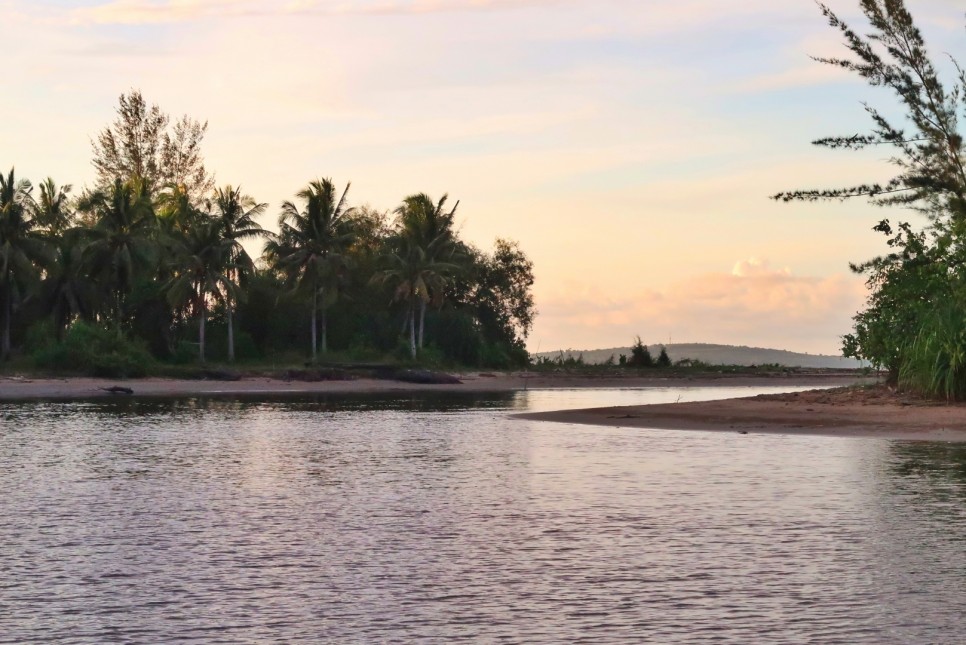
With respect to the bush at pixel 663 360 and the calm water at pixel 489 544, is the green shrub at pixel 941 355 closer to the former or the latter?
the calm water at pixel 489 544

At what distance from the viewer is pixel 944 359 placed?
2573 centimetres

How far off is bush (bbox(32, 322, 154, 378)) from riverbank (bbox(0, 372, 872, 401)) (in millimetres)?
776

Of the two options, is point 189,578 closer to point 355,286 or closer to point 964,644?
point 964,644

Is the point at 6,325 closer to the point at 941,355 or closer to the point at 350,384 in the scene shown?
the point at 350,384

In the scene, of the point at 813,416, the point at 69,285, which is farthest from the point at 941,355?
the point at 69,285

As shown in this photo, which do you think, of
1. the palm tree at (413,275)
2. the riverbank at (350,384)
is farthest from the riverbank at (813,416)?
the palm tree at (413,275)

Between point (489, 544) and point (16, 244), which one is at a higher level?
point (16, 244)

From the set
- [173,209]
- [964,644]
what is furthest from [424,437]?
[173,209]

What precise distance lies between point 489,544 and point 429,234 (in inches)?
2207

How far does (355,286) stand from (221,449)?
5030 centimetres

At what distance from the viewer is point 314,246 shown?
6400 centimetres

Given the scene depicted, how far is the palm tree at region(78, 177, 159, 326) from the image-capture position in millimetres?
59188

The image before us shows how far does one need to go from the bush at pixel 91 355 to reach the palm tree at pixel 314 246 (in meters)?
10.6

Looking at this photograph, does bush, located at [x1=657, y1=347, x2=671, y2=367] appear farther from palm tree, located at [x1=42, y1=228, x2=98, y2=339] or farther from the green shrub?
the green shrub
